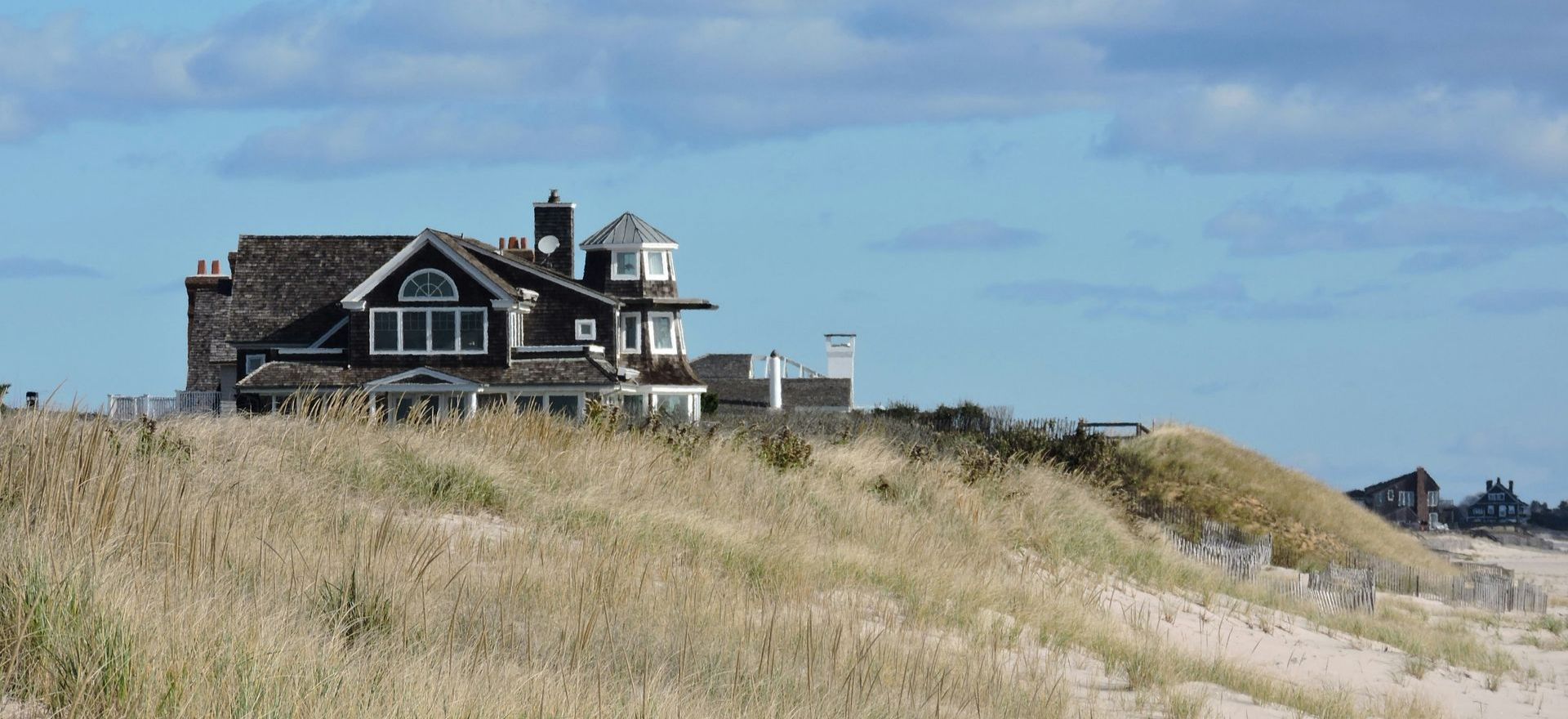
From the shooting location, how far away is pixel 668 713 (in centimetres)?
682

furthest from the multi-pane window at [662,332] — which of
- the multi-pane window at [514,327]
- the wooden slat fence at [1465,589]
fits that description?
the wooden slat fence at [1465,589]

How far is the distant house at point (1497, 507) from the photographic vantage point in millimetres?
102500

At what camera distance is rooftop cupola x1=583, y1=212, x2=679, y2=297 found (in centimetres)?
5125

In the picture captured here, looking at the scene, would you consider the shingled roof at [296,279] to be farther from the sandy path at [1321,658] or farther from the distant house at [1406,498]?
the distant house at [1406,498]

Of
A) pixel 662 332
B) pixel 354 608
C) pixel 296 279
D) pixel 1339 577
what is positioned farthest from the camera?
pixel 662 332

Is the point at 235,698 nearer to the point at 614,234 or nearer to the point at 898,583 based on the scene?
the point at 898,583

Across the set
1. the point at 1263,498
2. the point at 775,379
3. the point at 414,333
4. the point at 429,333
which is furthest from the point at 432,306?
the point at 1263,498

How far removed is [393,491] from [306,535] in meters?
3.06

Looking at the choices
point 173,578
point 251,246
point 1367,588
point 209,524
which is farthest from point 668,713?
point 251,246

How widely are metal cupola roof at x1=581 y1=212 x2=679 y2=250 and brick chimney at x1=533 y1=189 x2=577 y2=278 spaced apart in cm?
156

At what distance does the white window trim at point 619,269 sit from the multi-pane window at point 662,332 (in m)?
1.41

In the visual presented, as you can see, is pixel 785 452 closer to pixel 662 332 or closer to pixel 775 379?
pixel 662 332

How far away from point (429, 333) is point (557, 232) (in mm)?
9541

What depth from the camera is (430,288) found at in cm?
4566
